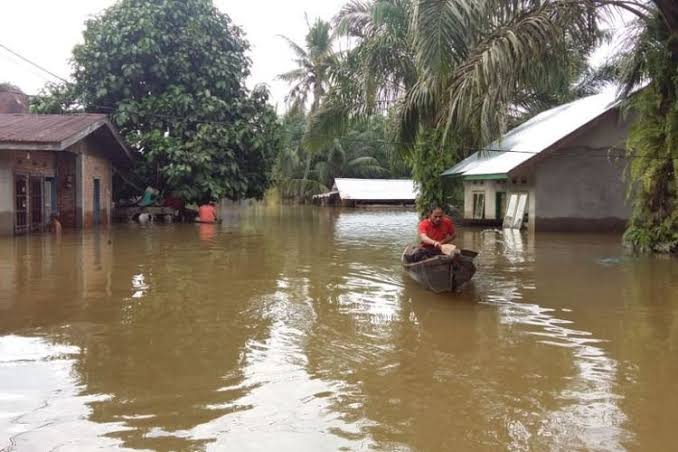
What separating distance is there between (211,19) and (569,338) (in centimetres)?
2332

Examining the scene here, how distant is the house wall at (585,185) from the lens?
67.9ft

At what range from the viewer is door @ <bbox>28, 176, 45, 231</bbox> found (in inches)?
774

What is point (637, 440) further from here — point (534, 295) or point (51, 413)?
point (534, 295)

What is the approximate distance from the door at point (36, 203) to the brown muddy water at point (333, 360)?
846cm

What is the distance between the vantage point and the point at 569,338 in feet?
22.5

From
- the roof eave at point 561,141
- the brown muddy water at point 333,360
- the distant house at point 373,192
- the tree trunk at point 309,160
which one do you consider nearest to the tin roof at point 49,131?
the brown muddy water at point 333,360

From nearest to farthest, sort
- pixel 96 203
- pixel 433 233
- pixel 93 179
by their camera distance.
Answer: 1. pixel 433 233
2. pixel 93 179
3. pixel 96 203

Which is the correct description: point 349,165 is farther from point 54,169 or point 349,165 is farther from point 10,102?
point 54,169

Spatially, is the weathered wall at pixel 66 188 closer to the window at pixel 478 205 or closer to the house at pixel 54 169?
the house at pixel 54 169

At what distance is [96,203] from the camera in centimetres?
2327

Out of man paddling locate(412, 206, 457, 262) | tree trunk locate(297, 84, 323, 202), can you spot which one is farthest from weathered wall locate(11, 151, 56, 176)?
tree trunk locate(297, 84, 323, 202)

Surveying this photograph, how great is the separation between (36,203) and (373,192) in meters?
28.2

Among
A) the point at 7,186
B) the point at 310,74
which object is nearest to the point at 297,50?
the point at 310,74

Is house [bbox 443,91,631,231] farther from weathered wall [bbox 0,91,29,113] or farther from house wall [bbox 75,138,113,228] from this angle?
weathered wall [bbox 0,91,29,113]
